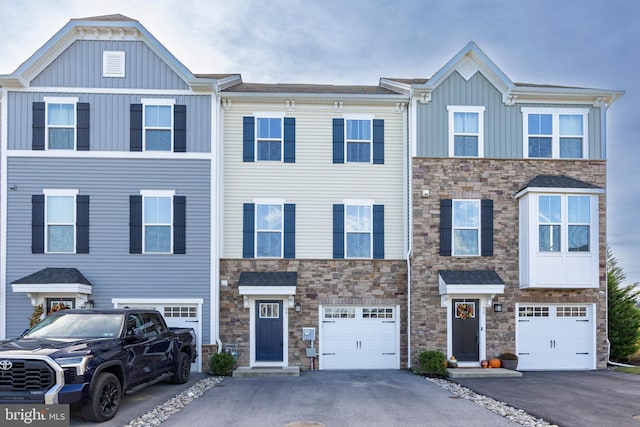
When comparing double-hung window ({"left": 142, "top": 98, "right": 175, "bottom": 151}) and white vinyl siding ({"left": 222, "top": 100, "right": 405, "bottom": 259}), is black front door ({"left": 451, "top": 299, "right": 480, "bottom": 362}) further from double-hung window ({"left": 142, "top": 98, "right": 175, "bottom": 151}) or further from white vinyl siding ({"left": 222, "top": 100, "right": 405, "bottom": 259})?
double-hung window ({"left": 142, "top": 98, "right": 175, "bottom": 151})

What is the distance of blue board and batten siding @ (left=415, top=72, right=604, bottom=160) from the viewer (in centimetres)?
1625

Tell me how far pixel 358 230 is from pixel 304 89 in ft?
16.0

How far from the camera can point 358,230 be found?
16.4 metres

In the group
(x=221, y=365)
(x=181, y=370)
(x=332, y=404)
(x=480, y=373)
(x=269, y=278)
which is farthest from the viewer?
(x=269, y=278)

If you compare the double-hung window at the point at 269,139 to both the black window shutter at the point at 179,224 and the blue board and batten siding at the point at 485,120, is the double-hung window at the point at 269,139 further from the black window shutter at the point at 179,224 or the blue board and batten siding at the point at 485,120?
the blue board and batten siding at the point at 485,120

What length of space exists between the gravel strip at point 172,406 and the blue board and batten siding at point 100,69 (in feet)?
27.3

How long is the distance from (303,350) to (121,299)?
5.43 meters

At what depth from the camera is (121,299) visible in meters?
15.4

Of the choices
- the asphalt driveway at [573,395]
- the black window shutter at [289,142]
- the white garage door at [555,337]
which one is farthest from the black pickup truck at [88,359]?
the white garage door at [555,337]

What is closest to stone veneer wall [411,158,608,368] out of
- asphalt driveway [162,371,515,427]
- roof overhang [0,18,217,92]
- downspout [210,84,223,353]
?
asphalt driveway [162,371,515,427]

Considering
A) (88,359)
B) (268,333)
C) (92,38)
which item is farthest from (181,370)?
(92,38)

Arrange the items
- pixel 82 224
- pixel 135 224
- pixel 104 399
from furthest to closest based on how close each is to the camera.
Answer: pixel 135 224 → pixel 82 224 → pixel 104 399

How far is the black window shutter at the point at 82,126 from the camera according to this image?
50.8 ft

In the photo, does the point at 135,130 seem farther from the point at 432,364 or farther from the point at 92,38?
the point at 432,364
